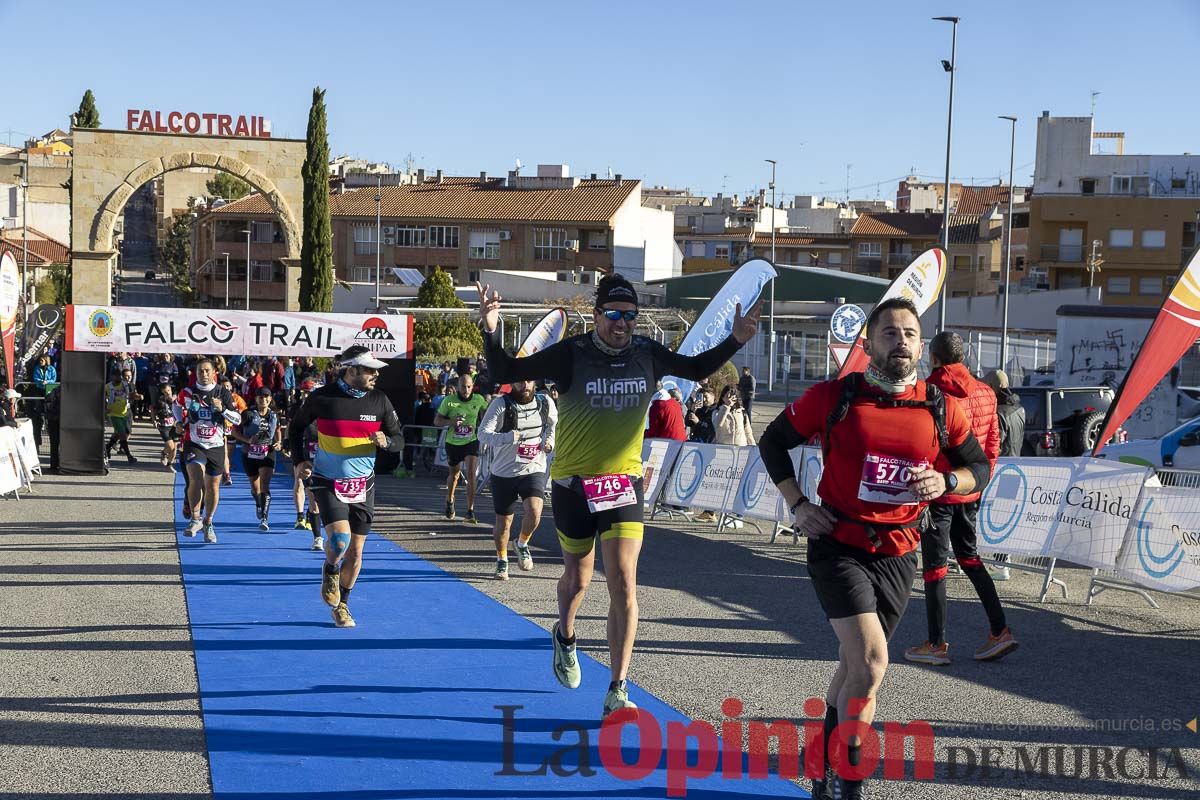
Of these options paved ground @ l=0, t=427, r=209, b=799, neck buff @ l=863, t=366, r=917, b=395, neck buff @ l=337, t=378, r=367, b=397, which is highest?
neck buff @ l=863, t=366, r=917, b=395

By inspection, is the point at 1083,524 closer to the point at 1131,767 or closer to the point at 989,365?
the point at 1131,767

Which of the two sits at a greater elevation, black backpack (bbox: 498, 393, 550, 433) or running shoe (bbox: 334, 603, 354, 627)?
black backpack (bbox: 498, 393, 550, 433)

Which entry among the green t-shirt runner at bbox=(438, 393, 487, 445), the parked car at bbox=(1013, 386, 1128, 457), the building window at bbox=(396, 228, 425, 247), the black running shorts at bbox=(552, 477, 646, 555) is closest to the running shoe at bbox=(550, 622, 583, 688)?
the black running shorts at bbox=(552, 477, 646, 555)

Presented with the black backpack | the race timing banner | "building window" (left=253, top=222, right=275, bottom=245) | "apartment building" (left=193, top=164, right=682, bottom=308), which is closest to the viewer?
the black backpack

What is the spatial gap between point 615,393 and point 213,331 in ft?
54.9

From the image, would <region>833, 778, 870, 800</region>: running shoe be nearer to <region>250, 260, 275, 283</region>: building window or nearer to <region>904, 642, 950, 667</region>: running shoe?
<region>904, 642, 950, 667</region>: running shoe

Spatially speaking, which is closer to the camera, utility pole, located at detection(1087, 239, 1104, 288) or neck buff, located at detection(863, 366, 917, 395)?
neck buff, located at detection(863, 366, 917, 395)

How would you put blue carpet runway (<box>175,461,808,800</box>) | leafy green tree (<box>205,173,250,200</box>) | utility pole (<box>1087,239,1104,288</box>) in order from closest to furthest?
blue carpet runway (<box>175,461,808,800</box>) → utility pole (<box>1087,239,1104,288</box>) → leafy green tree (<box>205,173,250,200</box>)

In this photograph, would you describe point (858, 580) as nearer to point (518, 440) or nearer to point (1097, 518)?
point (1097, 518)

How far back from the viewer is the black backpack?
12.2 metres

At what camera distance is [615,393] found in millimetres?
6770

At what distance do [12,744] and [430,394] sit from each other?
20.6 metres

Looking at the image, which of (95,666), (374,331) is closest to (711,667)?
(95,666)

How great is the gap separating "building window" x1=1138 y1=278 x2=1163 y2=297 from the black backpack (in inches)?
2796
